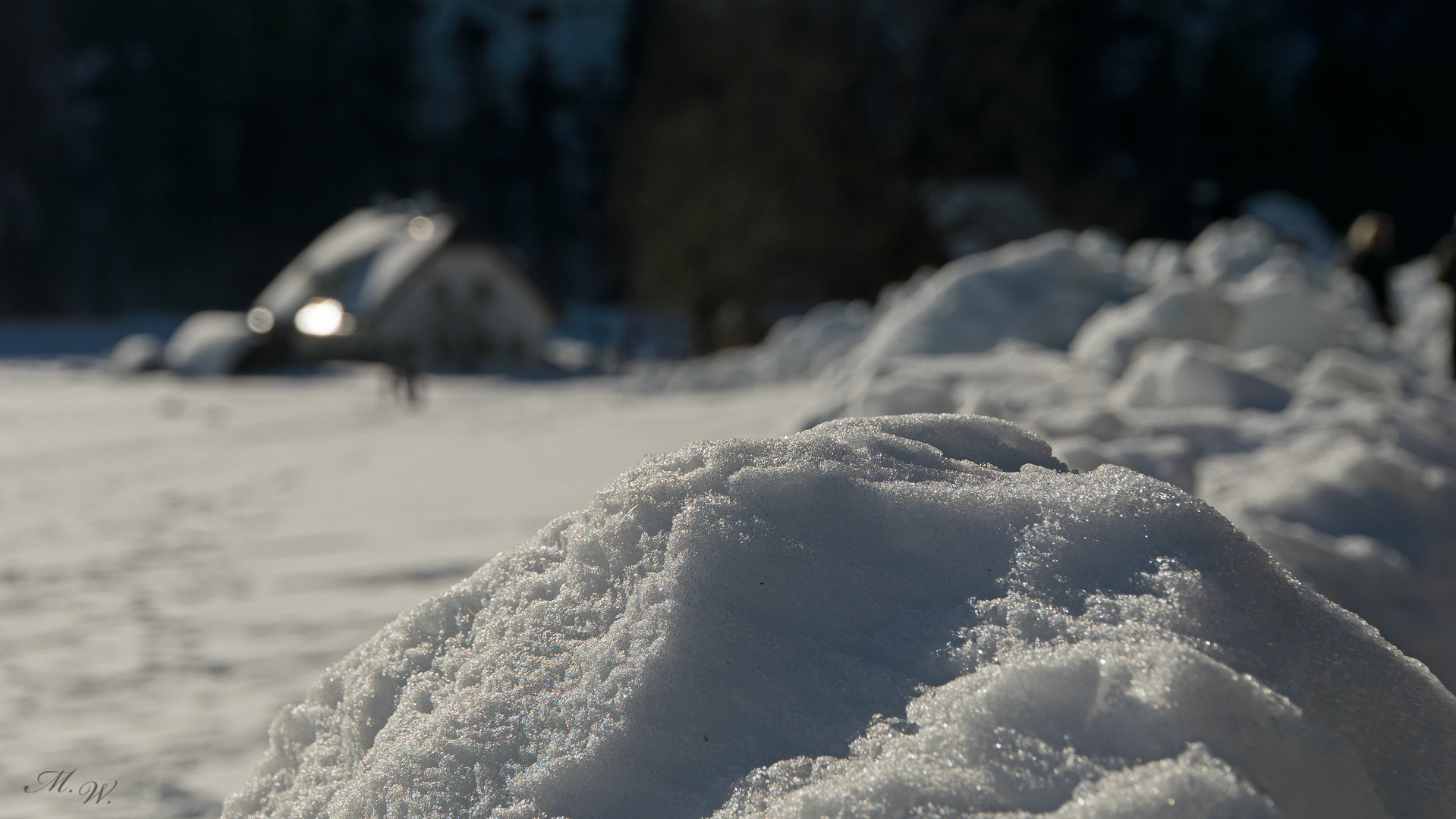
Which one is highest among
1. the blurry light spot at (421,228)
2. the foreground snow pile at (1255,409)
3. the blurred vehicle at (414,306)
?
the blurry light spot at (421,228)

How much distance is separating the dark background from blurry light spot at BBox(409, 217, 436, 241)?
1.19m

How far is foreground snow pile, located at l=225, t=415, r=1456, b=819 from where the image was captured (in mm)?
1085

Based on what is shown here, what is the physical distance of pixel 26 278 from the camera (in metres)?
30.3

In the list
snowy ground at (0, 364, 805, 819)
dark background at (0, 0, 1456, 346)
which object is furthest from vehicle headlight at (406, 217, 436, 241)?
snowy ground at (0, 364, 805, 819)

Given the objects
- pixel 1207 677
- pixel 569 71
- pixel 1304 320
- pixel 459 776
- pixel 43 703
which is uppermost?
pixel 569 71

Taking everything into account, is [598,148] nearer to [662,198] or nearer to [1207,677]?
[662,198]

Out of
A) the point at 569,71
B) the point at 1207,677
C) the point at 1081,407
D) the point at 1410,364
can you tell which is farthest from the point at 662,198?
the point at 569,71

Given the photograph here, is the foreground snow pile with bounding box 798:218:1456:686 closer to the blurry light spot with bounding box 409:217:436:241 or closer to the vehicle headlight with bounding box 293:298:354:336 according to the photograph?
the vehicle headlight with bounding box 293:298:354:336

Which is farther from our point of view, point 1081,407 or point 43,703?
point 1081,407

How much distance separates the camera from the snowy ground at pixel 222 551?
7.38 feet

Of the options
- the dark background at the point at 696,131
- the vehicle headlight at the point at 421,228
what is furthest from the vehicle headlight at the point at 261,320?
the dark background at the point at 696,131

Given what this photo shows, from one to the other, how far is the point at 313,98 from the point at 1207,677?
37.0 metres

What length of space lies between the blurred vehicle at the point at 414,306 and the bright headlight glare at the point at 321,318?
2cm

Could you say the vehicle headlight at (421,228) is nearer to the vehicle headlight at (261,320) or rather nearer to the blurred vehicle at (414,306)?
the blurred vehicle at (414,306)
